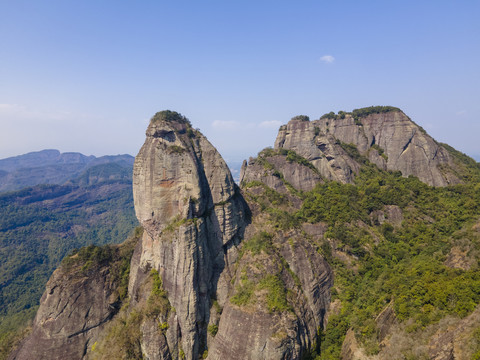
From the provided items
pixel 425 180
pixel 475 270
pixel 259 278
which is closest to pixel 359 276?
pixel 475 270

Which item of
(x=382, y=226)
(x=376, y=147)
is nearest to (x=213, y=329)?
(x=382, y=226)

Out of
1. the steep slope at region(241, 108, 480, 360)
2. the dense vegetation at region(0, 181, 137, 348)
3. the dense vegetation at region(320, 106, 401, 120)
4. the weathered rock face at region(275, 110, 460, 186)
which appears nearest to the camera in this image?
the steep slope at region(241, 108, 480, 360)

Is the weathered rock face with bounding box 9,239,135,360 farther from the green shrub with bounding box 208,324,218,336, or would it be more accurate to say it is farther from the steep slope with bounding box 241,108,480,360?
the steep slope with bounding box 241,108,480,360

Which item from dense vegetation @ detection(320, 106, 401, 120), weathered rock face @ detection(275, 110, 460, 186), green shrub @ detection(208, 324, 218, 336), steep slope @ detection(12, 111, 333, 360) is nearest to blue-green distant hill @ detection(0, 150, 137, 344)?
steep slope @ detection(12, 111, 333, 360)

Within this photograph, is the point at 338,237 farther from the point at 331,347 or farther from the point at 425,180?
the point at 425,180

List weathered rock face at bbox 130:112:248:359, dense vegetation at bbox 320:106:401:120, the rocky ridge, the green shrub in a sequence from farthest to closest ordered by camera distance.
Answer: dense vegetation at bbox 320:106:401:120 → the green shrub → weathered rock face at bbox 130:112:248:359 → the rocky ridge

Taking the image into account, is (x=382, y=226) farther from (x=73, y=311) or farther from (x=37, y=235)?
(x=37, y=235)
